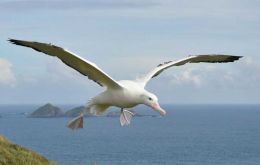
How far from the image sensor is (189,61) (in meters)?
13.6

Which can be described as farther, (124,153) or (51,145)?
(51,145)

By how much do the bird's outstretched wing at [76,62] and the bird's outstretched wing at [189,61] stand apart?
2.75ft

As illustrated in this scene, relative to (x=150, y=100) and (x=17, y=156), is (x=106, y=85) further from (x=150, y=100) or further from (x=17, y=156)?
(x=17, y=156)

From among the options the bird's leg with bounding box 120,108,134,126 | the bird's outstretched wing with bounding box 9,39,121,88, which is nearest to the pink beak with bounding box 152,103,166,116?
the bird's outstretched wing with bounding box 9,39,121,88

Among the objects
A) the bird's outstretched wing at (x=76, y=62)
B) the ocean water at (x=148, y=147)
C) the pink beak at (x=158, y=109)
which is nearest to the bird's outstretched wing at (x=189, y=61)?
the bird's outstretched wing at (x=76, y=62)

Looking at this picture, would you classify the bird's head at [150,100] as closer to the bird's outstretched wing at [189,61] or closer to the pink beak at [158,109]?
the pink beak at [158,109]

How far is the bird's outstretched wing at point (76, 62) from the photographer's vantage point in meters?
10.6

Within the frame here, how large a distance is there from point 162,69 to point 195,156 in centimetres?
9605

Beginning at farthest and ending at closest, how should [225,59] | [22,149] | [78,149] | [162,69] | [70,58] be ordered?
1. [78,149]
2. [22,149]
3. [225,59]
4. [162,69]
5. [70,58]

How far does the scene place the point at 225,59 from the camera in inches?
557

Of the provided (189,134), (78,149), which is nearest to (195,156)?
(78,149)

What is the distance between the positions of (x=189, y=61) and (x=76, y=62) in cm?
338

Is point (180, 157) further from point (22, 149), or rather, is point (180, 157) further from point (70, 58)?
point (70, 58)

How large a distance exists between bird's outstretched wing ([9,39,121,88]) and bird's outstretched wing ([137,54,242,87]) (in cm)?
84
